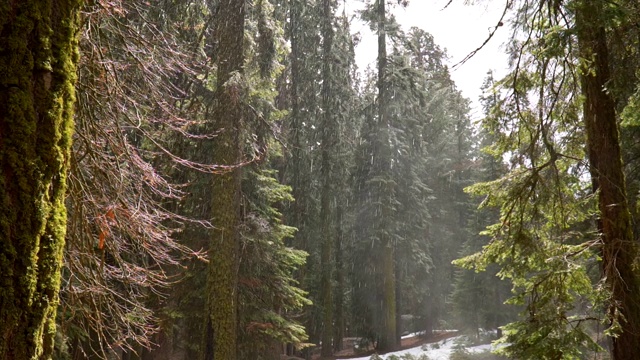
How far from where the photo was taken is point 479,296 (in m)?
25.3

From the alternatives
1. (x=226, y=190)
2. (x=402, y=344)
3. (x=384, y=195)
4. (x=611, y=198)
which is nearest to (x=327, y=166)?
(x=384, y=195)

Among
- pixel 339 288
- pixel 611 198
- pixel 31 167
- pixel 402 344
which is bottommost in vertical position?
pixel 402 344

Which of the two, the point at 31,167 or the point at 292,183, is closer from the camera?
the point at 31,167

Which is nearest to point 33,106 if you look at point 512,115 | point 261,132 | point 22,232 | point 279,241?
point 22,232

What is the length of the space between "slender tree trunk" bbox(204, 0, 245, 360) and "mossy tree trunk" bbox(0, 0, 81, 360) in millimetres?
7595

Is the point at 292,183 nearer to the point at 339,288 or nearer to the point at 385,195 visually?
the point at 385,195

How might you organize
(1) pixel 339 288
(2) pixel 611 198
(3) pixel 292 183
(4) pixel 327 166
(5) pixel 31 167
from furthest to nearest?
1. (1) pixel 339 288
2. (4) pixel 327 166
3. (3) pixel 292 183
4. (2) pixel 611 198
5. (5) pixel 31 167

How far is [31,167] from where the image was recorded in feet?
6.76

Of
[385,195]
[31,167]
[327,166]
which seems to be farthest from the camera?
[385,195]

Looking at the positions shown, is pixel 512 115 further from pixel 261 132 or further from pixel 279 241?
pixel 279 241

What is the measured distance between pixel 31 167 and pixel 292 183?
1835 centimetres

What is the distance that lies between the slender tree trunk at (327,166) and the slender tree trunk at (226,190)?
390 inches

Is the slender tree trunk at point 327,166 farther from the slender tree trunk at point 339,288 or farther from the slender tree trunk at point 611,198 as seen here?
the slender tree trunk at point 611,198

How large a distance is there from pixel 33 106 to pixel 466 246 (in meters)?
26.3
